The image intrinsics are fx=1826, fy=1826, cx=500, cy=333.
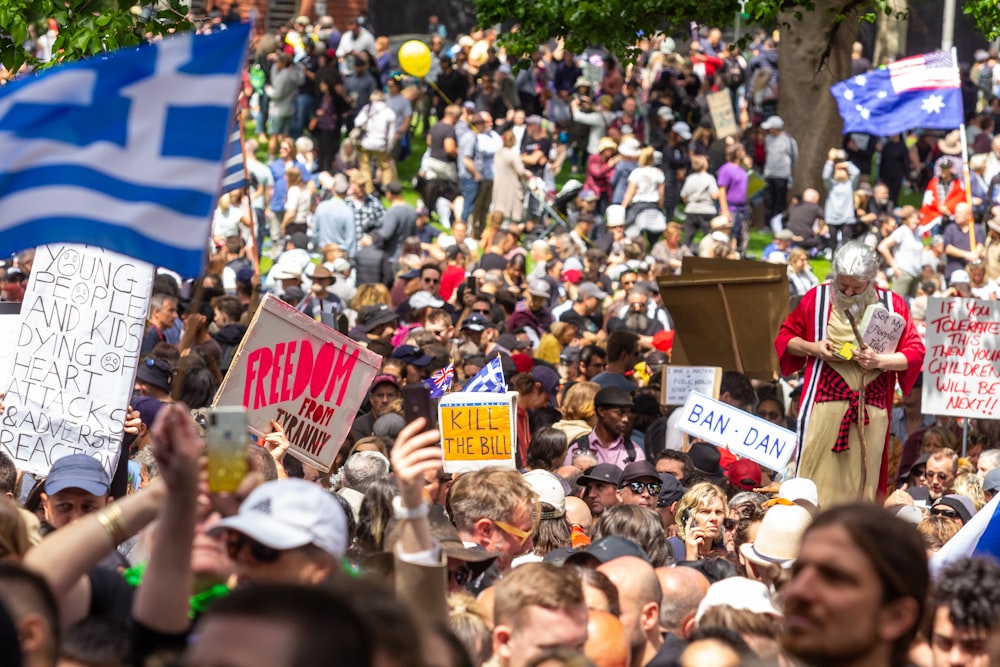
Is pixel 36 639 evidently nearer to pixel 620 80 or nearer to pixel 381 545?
pixel 381 545

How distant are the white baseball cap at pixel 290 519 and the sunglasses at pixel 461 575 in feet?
6.65

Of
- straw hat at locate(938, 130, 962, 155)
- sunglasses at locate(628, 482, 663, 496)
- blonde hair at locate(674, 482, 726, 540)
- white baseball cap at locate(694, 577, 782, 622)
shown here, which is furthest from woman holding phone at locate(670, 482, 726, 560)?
straw hat at locate(938, 130, 962, 155)

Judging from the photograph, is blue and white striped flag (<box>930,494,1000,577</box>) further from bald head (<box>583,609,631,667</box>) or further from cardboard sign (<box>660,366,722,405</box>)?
cardboard sign (<box>660,366,722,405</box>)

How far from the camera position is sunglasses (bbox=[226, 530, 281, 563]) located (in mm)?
4066

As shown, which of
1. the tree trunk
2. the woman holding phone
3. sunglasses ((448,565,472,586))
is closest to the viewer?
sunglasses ((448,565,472,586))

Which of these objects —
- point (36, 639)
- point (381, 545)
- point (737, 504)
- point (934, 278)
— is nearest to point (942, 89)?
point (934, 278)

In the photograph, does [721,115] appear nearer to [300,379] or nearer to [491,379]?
[491,379]

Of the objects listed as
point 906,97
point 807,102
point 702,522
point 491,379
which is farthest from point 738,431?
point 807,102

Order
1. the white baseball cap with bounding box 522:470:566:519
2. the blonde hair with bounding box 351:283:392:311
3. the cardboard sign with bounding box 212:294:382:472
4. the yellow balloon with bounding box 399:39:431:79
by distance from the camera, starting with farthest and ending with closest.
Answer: the yellow balloon with bounding box 399:39:431:79
the blonde hair with bounding box 351:283:392:311
the cardboard sign with bounding box 212:294:382:472
the white baseball cap with bounding box 522:470:566:519

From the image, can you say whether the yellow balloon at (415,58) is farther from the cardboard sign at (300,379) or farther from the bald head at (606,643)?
the bald head at (606,643)

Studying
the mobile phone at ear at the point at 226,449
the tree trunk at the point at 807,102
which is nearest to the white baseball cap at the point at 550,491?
the mobile phone at ear at the point at 226,449

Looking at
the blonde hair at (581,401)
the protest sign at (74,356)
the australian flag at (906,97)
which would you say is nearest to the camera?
the protest sign at (74,356)

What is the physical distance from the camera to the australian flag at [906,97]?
18891 mm

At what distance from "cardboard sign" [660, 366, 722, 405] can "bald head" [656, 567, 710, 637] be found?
737 cm
